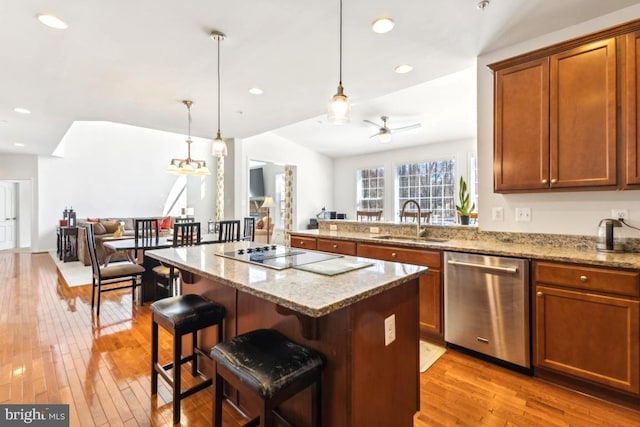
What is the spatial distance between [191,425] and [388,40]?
9.90 feet

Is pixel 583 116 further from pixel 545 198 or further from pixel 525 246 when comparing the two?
pixel 525 246

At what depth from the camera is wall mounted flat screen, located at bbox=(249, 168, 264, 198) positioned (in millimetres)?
11594

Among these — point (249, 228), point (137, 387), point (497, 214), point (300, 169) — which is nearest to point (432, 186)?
point (300, 169)

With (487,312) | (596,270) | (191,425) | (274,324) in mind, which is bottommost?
(191,425)

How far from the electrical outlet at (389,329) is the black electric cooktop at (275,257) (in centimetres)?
54

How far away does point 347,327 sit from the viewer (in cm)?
122

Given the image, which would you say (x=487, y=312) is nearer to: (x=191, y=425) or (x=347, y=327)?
(x=347, y=327)

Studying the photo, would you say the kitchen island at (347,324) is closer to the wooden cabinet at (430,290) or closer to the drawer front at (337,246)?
the wooden cabinet at (430,290)

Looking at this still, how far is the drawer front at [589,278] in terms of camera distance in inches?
68.3

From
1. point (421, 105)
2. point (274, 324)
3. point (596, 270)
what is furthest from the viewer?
point (421, 105)

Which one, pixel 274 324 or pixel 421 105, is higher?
pixel 421 105

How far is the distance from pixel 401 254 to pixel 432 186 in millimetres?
5365

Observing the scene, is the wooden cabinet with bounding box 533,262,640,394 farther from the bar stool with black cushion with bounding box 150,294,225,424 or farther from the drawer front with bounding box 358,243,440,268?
the bar stool with black cushion with bounding box 150,294,225,424

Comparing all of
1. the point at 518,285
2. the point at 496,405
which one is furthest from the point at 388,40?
the point at 496,405
